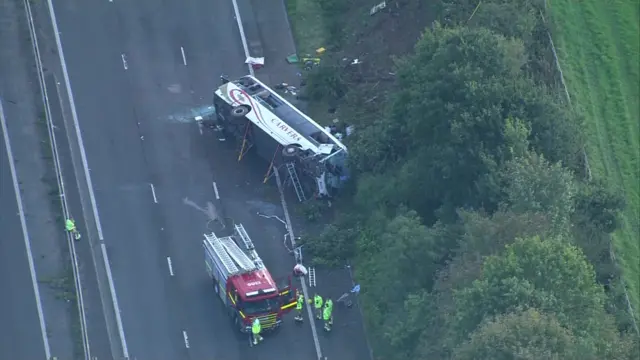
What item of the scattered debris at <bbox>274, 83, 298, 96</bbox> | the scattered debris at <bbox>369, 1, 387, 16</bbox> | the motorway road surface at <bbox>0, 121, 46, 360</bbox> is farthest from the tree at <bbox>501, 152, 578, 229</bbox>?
the motorway road surface at <bbox>0, 121, 46, 360</bbox>

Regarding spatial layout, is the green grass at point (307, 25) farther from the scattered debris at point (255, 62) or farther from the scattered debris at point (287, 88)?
the scattered debris at point (287, 88)

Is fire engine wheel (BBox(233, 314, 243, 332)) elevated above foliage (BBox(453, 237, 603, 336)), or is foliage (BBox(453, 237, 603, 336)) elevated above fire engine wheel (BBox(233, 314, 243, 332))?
foliage (BBox(453, 237, 603, 336))

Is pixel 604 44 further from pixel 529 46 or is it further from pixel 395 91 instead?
pixel 395 91

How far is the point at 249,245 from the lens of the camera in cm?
6084

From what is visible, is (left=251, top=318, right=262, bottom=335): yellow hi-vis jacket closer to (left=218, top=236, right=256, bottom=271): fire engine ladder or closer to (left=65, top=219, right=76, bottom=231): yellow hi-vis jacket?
(left=218, top=236, right=256, bottom=271): fire engine ladder

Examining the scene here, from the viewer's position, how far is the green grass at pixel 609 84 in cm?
6644

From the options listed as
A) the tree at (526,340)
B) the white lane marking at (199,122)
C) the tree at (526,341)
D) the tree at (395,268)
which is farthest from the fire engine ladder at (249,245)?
the tree at (526,340)

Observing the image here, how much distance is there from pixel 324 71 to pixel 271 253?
10623 millimetres

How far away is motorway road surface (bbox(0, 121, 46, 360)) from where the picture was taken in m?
58.0

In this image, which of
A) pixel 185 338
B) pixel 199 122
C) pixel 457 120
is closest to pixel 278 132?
pixel 199 122

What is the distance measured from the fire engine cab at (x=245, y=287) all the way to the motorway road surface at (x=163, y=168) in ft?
3.40

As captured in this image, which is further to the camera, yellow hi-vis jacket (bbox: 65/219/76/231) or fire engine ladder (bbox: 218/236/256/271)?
yellow hi-vis jacket (bbox: 65/219/76/231)

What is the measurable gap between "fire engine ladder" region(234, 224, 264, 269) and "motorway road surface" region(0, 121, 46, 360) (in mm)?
8961

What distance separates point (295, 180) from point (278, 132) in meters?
2.30
